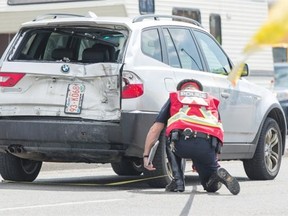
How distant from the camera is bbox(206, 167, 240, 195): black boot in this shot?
804 centimetres

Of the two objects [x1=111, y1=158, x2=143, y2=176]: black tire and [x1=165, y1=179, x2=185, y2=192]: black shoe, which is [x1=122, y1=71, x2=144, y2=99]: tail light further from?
[x1=111, y1=158, x2=143, y2=176]: black tire

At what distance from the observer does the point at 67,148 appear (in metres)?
8.41

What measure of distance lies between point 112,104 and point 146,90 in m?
0.35

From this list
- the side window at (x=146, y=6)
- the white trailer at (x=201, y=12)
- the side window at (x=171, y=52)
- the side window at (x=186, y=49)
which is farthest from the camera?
the white trailer at (x=201, y=12)

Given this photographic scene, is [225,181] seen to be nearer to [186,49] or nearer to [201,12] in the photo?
[186,49]

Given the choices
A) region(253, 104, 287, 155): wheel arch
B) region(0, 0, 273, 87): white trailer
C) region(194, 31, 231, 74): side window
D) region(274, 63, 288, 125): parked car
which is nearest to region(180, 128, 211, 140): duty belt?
region(194, 31, 231, 74): side window

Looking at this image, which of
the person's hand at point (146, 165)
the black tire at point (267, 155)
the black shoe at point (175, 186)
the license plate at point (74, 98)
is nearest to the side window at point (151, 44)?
the license plate at point (74, 98)

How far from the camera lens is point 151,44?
888 centimetres

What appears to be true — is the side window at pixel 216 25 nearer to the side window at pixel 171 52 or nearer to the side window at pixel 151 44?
the side window at pixel 171 52

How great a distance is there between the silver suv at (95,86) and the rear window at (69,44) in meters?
0.01

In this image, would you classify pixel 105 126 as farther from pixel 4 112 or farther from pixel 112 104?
pixel 4 112

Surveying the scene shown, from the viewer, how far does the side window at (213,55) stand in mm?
9586

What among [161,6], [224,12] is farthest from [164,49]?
[224,12]

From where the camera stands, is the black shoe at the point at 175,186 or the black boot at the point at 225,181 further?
the black shoe at the point at 175,186
